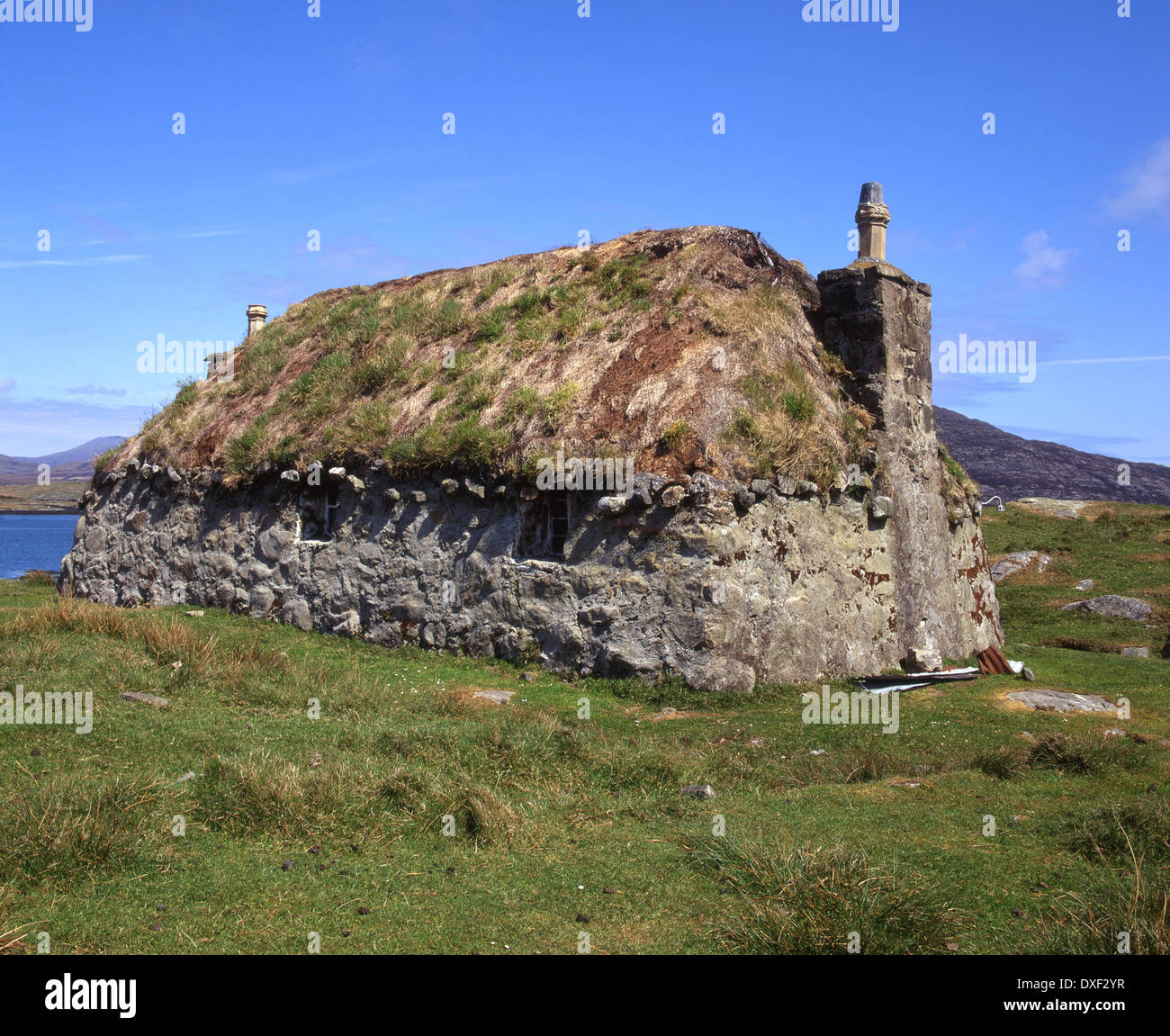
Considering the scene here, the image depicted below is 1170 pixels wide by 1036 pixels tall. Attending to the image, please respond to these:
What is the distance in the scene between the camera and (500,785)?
30.2 feet

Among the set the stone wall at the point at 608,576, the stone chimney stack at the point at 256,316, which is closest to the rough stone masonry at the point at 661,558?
the stone wall at the point at 608,576

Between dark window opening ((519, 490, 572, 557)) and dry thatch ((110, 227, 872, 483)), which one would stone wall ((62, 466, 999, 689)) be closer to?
dark window opening ((519, 490, 572, 557))

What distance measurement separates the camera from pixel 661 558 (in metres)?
15.1

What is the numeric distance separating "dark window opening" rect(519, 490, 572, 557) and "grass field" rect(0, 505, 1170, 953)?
3310mm

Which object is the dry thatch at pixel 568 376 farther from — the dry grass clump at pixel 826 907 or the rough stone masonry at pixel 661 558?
the dry grass clump at pixel 826 907

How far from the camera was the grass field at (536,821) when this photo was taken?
625 cm

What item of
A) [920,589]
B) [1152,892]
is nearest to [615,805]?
[1152,892]

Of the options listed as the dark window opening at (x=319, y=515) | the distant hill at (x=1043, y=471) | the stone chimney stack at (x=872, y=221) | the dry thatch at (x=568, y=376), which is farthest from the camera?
the distant hill at (x=1043, y=471)

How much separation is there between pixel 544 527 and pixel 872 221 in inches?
359

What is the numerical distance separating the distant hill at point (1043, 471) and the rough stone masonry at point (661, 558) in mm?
59189

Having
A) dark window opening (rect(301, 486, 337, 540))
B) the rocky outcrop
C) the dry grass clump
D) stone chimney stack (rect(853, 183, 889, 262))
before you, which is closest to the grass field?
the dry grass clump

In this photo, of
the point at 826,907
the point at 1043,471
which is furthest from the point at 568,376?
the point at 1043,471

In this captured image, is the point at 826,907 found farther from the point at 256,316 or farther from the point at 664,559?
the point at 256,316
